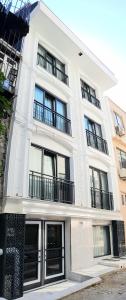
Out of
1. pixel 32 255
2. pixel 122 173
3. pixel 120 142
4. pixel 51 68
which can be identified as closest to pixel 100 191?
pixel 122 173

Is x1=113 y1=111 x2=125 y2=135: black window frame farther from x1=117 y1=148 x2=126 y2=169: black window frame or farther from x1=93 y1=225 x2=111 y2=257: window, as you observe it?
x1=93 y1=225 x2=111 y2=257: window

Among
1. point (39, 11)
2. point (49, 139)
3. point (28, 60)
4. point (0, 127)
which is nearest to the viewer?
point (0, 127)

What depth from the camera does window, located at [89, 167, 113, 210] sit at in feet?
40.9

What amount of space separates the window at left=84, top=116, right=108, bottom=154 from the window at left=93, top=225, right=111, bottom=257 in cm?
452

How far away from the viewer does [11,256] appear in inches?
285

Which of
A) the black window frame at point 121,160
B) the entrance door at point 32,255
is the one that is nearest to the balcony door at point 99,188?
the black window frame at point 121,160

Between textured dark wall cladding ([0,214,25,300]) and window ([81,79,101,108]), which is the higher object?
window ([81,79,101,108])

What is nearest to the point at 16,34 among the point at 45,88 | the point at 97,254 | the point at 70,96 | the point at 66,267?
the point at 45,88

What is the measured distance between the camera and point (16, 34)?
37.6ft

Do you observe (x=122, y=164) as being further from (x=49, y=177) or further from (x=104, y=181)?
(x=49, y=177)

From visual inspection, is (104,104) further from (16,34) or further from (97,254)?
(97,254)

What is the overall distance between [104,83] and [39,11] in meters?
7.10

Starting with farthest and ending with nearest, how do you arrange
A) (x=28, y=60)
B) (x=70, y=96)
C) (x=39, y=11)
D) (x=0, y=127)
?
(x=70, y=96) < (x=39, y=11) < (x=28, y=60) < (x=0, y=127)

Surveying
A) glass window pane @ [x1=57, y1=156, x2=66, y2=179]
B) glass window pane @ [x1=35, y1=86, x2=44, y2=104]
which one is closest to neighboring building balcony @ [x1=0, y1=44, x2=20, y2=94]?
glass window pane @ [x1=35, y1=86, x2=44, y2=104]
